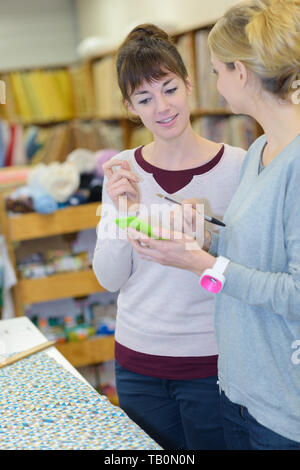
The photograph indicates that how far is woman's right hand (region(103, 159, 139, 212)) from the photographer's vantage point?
1.39 m

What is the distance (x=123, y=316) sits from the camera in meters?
1.48

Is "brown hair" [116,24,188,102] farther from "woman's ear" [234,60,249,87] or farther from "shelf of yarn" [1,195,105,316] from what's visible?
"shelf of yarn" [1,195,105,316]

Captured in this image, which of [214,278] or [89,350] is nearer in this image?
[214,278]

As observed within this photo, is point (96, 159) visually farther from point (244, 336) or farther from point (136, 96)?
point (244, 336)

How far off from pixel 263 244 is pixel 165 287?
0.39 meters

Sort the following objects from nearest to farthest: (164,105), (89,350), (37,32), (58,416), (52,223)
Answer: (58,416) → (164,105) → (52,223) → (89,350) → (37,32)

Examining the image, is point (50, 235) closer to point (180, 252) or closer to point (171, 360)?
point (171, 360)

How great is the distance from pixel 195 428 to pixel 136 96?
78 cm

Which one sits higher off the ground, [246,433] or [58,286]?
[246,433]

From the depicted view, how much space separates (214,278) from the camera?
1064mm

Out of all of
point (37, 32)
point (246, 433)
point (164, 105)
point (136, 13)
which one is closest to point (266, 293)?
point (246, 433)

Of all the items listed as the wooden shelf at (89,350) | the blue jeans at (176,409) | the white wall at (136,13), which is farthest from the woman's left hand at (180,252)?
the white wall at (136,13)

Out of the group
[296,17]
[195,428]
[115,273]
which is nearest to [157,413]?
[195,428]

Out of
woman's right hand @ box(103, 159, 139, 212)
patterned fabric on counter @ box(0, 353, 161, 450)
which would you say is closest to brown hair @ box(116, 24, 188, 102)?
woman's right hand @ box(103, 159, 139, 212)
